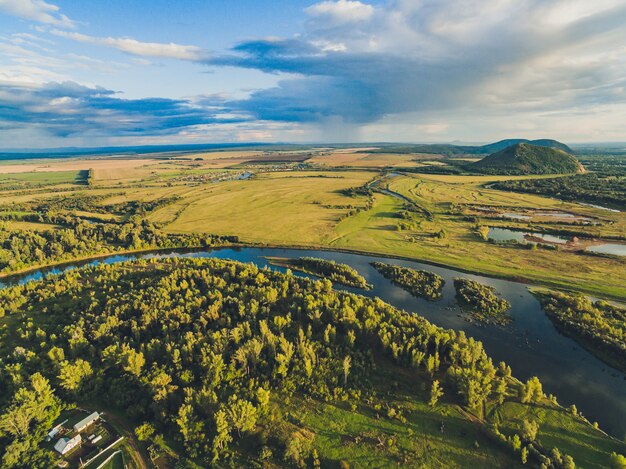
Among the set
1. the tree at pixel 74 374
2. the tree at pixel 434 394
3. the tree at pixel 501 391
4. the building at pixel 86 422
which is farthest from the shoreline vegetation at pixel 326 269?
the building at pixel 86 422

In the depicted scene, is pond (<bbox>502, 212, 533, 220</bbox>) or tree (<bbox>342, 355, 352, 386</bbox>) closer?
tree (<bbox>342, 355, 352, 386</bbox>)

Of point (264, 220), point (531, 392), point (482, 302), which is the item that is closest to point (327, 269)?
point (482, 302)

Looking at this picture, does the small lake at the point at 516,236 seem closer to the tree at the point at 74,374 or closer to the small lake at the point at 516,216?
the small lake at the point at 516,216

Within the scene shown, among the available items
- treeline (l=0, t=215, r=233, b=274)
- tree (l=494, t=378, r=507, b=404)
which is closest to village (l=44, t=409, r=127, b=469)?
tree (l=494, t=378, r=507, b=404)

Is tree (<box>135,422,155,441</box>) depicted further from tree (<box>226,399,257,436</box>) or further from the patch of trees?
the patch of trees

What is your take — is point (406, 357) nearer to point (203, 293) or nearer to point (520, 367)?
point (520, 367)

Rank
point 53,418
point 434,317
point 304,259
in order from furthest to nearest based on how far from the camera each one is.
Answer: point 304,259 → point 434,317 → point 53,418

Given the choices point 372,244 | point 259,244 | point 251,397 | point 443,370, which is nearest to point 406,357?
point 443,370
